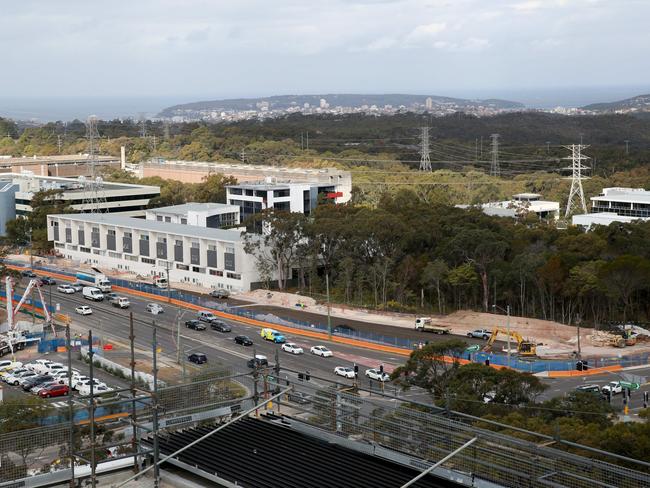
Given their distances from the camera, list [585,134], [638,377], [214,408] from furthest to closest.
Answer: [585,134]
[638,377]
[214,408]

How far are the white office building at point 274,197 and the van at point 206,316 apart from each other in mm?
11144

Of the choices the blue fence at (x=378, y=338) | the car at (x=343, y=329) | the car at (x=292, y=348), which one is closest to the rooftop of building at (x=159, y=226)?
the blue fence at (x=378, y=338)

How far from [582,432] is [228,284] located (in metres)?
16.6

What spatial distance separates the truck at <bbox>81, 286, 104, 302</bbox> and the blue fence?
1.52 meters

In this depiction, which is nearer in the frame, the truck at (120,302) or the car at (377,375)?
the car at (377,375)

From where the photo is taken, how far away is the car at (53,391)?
15.6 metres

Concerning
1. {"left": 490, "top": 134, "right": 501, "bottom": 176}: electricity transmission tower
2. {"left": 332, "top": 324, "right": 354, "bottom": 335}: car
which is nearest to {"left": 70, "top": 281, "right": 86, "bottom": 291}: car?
{"left": 332, "top": 324, "right": 354, "bottom": 335}: car

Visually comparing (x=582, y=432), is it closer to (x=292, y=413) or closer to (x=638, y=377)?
(x=292, y=413)

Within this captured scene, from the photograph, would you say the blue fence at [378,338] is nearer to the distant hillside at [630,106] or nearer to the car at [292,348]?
the car at [292,348]

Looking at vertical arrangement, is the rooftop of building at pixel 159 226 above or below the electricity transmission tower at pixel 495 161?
below

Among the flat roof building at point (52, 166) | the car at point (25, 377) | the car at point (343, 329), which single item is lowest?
the car at point (343, 329)

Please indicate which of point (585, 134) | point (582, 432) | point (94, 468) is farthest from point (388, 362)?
point (585, 134)

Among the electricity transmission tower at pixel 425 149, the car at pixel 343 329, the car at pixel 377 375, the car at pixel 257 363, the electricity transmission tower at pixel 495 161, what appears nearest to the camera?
the car at pixel 257 363

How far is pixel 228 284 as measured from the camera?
26.1 meters
